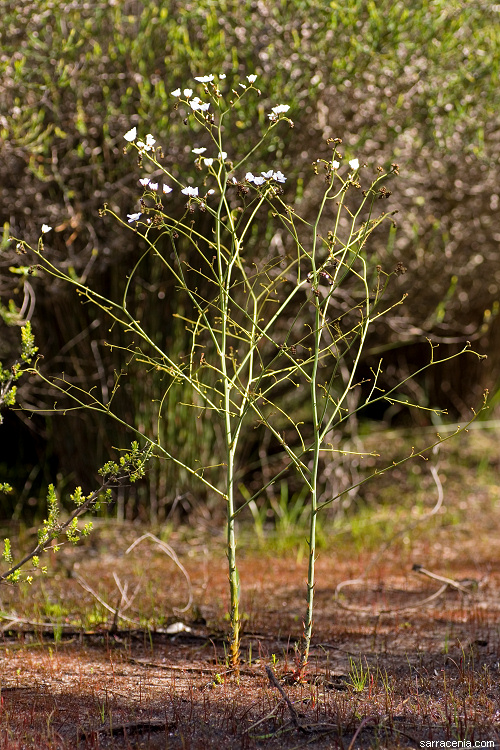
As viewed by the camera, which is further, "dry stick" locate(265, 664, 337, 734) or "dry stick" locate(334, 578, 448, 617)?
"dry stick" locate(334, 578, 448, 617)

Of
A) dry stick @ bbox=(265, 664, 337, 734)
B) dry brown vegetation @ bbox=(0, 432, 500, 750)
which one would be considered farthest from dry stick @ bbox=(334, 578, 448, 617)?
dry stick @ bbox=(265, 664, 337, 734)

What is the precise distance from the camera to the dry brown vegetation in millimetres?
2314

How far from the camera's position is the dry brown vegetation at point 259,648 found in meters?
2.31

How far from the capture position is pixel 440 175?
5117 millimetres

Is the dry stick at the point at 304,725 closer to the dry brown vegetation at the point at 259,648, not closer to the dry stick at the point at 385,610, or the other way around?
the dry brown vegetation at the point at 259,648

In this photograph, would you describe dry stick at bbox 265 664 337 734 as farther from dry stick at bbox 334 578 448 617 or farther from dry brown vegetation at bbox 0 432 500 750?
dry stick at bbox 334 578 448 617

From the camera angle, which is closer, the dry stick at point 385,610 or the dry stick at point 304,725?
the dry stick at point 304,725

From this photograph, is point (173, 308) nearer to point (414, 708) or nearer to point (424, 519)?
point (424, 519)

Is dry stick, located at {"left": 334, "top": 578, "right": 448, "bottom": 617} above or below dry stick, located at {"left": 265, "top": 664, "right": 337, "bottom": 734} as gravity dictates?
above

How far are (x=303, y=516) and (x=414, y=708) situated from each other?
Result: 3369mm

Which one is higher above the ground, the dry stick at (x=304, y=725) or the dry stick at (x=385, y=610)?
the dry stick at (x=385, y=610)

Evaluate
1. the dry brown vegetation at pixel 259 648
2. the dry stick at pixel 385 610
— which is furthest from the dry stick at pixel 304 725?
the dry stick at pixel 385 610

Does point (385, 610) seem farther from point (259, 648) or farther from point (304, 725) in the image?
point (304, 725)

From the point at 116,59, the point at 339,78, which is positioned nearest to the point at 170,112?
the point at 116,59
